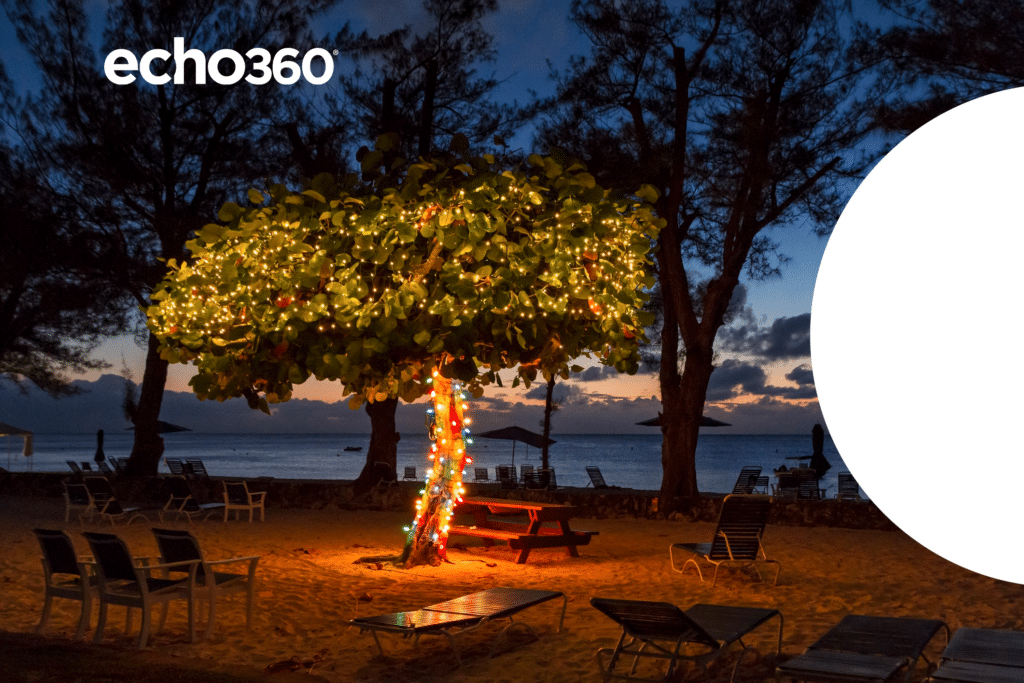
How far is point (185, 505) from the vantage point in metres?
11.7

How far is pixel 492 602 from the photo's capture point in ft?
17.6

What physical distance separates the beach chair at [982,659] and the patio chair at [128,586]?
4322 millimetres

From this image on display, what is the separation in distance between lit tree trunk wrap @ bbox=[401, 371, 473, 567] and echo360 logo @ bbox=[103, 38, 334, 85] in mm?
9001

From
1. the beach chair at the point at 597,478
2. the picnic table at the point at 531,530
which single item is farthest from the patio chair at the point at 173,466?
the beach chair at the point at 597,478

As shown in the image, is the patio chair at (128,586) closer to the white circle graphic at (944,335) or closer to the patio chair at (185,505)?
the white circle graphic at (944,335)

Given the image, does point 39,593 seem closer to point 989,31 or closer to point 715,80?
point 989,31

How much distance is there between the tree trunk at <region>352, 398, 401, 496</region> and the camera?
14.9 metres

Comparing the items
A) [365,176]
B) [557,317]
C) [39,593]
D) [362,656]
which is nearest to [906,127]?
[557,317]

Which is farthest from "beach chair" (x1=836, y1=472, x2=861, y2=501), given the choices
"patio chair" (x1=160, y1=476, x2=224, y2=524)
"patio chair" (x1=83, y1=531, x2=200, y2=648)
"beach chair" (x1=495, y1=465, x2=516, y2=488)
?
"patio chair" (x1=83, y1=531, x2=200, y2=648)

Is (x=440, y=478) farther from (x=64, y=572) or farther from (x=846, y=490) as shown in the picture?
(x=846, y=490)

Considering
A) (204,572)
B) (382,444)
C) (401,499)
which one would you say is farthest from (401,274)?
(382,444)

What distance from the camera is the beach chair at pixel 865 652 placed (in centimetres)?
356

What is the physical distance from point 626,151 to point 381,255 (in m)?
8.72

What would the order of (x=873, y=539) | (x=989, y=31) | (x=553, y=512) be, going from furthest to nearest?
(x=873, y=539)
(x=553, y=512)
(x=989, y=31)
